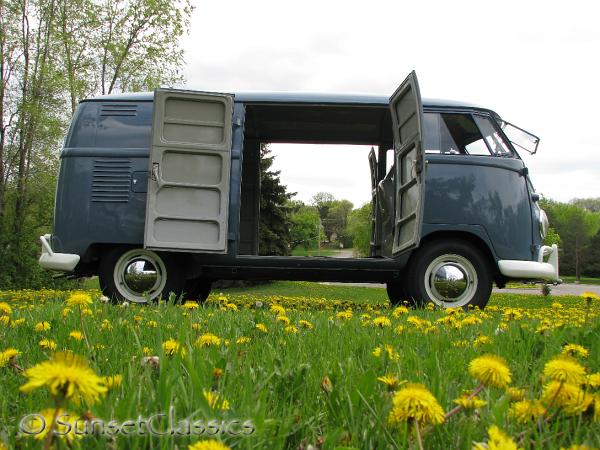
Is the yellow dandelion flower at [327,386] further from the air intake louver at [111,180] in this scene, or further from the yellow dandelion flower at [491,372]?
the air intake louver at [111,180]

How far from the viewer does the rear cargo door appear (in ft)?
17.5

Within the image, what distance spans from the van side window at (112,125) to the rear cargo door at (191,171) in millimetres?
511

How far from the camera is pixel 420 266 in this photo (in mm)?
5652

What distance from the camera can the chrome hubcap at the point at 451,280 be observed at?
18.6ft

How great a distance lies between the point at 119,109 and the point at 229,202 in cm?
169

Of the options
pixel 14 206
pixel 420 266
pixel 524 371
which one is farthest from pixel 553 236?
pixel 524 371

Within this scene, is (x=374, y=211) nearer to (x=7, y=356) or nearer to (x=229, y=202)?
(x=229, y=202)

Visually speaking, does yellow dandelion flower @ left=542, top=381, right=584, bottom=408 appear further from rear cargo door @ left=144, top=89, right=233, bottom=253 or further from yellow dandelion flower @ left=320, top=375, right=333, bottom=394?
rear cargo door @ left=144, top=89, right=233, bottom=253

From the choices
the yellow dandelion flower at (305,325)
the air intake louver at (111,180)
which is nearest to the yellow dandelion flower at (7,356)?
the yellow dandelion flower at (305,325)

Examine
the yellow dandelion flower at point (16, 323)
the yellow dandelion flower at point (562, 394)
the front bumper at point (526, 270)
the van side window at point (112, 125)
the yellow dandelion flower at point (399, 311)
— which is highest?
the van side window at point (112, 125)

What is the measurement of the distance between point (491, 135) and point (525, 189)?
734mm

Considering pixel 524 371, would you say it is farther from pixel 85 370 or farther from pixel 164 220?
pixel 164 220

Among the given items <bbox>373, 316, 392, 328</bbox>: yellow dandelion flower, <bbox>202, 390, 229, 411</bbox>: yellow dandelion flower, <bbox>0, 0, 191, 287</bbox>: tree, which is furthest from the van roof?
<bbox>0, 0, 191, 287</bbox>: tree

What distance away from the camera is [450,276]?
567 centimetres
